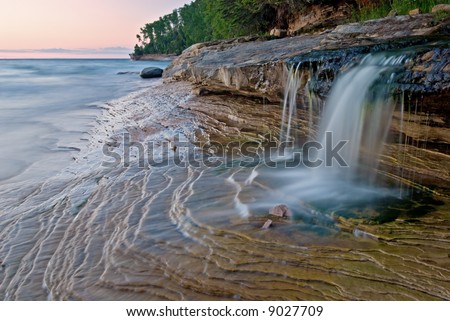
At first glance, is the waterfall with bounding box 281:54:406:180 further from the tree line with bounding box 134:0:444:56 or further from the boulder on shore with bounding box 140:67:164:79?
the boulder on shore with bounding box 140:67:164:79

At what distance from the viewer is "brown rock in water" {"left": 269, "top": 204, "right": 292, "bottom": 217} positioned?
409cm

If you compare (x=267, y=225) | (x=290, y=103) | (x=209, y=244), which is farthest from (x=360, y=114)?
(x=209, y=244)

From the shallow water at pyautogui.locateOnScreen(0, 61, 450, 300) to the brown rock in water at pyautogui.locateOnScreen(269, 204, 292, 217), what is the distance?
10 centimetres

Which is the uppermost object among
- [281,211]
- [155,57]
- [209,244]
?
[155,57]

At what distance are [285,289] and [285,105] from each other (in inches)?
190

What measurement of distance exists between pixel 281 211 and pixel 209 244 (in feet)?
3.02

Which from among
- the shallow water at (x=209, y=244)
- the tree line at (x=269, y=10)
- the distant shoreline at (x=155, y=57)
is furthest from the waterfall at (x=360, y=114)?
the distant shoreline at (x=155, y=57)

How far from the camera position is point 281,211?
161 inches

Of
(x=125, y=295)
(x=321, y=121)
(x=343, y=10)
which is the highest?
(x=343, y=10)

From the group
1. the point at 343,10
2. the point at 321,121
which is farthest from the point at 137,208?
the point at 343,10

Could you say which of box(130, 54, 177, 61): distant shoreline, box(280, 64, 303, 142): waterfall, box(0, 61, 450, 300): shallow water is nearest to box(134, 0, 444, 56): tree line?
box(280, 64, 303, 142): waterfall

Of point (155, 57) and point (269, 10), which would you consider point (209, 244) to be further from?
point (155, 57)

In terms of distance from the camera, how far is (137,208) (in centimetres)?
453
